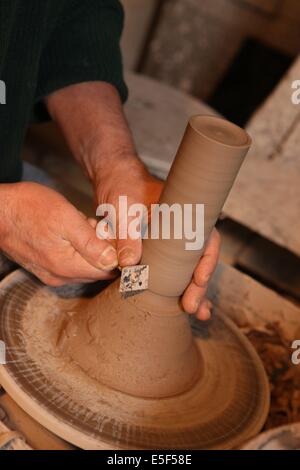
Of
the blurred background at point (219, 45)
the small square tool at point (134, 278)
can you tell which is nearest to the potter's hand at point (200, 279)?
the small square tool at point (134, 278)

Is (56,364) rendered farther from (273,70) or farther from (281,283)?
(273,70)

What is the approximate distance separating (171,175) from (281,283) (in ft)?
4.73

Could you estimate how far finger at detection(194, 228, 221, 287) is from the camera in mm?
1168

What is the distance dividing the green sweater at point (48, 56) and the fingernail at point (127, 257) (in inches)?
18.4

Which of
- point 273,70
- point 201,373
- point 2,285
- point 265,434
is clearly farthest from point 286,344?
point 273,70

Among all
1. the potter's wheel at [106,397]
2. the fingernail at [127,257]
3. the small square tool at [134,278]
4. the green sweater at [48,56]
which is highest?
the green sweater at [48,56]

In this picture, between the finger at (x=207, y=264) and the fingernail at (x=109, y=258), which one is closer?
the fingernail at (x=109, y=258)

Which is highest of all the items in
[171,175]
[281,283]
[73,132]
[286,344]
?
[171,175]

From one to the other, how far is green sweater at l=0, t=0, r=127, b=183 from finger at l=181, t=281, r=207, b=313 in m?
0.57

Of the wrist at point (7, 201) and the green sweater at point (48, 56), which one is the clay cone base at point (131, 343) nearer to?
the wrist at point (7, 201)

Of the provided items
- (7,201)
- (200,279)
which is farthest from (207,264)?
(7,201)

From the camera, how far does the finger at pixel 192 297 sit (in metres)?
1.15

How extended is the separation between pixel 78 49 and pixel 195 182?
0.73 meters
